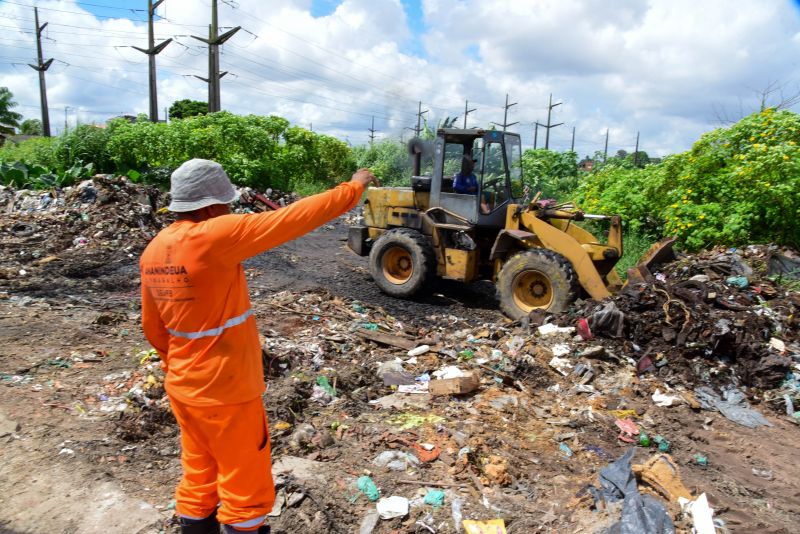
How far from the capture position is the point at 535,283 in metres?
7.08

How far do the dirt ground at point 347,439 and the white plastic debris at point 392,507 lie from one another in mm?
40

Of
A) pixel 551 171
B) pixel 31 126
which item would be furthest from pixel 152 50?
pixel 31 126

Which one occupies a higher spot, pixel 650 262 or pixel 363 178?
pixel 363 178

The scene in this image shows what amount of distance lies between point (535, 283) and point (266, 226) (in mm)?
5342

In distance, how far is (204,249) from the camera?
7.48 ft

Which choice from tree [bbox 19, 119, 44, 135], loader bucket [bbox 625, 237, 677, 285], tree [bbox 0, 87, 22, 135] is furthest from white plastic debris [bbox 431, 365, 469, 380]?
tree [bbox 19, 119, 44, 135]

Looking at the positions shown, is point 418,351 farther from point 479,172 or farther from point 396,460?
point 479,172

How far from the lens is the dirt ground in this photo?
126 inches

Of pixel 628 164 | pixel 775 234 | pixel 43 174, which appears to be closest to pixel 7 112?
pixel 43 174

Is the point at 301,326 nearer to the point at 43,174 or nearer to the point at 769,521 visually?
the point at 769,521

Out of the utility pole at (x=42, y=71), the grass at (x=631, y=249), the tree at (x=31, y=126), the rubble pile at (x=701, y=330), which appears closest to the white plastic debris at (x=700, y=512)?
the rubble pile at (x=701, y=330)

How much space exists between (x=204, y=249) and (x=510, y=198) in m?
6.15

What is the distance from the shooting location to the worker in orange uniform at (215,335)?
7.61ft

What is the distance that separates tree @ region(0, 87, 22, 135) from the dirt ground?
131ft
